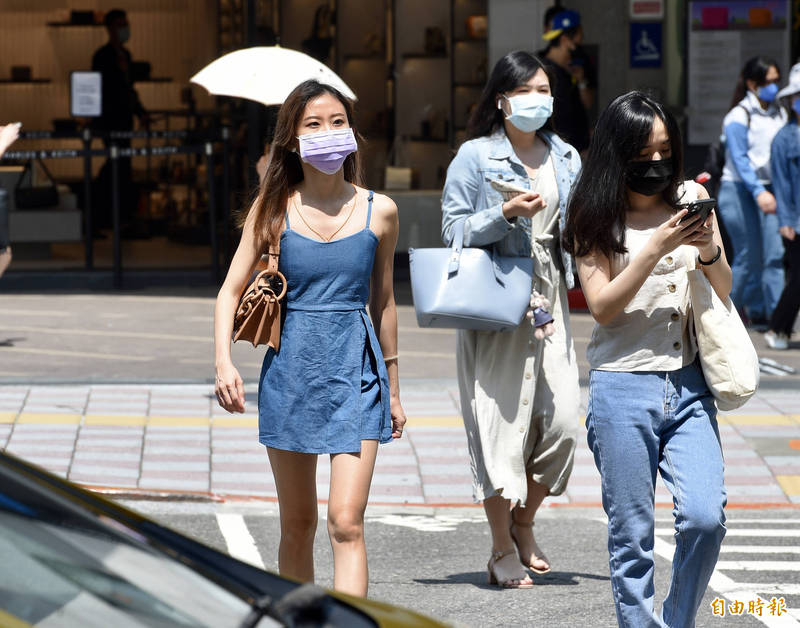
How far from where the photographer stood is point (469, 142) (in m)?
5.69

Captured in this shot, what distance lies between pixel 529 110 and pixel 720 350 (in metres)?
1.62

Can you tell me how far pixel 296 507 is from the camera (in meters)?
4.52

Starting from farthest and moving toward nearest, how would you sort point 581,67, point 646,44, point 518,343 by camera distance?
1. point 646,44
2. point 581,67
3. point 518,343

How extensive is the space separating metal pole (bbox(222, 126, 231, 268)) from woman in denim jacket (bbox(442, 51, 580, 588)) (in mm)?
8399

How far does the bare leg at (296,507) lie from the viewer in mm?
4516

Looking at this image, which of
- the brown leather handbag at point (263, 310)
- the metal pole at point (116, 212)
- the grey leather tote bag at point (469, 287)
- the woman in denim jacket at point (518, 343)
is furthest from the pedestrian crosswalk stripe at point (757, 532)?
the metal pole at point (116, 212)

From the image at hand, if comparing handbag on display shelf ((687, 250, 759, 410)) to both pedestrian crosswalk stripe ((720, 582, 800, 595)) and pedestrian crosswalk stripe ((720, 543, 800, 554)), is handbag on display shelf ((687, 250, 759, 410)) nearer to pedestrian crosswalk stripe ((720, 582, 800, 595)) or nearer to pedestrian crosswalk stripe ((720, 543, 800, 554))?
pedestrian crosswalk stripe ((720, 582, 800, 595))

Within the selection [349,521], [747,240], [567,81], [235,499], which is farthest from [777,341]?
[349,521]

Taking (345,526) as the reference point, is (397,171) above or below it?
above

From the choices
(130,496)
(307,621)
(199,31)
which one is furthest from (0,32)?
(307,621)

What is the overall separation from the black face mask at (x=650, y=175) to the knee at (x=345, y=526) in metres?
1.30

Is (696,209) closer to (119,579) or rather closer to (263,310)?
(263,310)

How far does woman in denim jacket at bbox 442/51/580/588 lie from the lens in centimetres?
553

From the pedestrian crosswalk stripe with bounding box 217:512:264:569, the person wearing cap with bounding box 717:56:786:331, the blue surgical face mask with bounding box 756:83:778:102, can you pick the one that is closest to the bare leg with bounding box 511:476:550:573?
the pedestrian crosswalk stripe with bounding box 217:512:264:569
